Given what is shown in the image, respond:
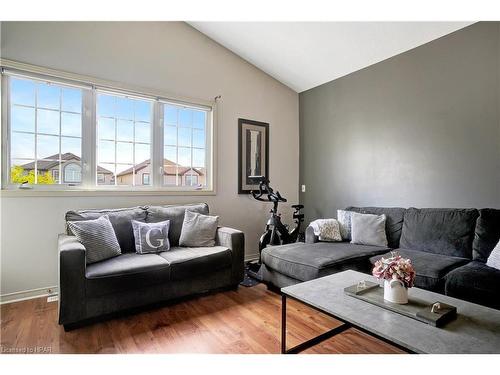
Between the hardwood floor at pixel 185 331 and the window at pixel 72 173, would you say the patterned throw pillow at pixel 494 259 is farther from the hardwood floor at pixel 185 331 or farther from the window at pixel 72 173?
the window at pixel 72 173

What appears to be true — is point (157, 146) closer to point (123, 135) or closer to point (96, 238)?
point (123, 135)

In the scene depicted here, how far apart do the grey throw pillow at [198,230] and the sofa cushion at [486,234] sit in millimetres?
2496

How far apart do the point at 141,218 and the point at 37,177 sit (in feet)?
3.60

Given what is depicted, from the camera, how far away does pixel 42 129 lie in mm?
2771

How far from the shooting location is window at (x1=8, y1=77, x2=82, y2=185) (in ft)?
8.70

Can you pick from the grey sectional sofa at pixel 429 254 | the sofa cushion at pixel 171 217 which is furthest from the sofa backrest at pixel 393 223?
the sofa cushion at pixel 171 217

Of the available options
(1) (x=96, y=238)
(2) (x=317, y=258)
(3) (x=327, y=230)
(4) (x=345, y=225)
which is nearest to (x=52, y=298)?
(1) (x=96, y=238)

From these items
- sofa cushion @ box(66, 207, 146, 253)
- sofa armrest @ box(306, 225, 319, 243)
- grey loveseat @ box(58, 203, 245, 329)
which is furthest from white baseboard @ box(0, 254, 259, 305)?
sofa armrest @ box(306, 225, 319, 243)

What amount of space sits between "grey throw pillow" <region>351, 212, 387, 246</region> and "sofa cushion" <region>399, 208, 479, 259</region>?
0.21m

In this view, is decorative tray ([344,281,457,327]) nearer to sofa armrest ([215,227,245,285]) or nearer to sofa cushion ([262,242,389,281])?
sofa cushion ([262,242,389,281])

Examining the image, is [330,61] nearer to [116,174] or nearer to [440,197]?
[440,197]
